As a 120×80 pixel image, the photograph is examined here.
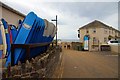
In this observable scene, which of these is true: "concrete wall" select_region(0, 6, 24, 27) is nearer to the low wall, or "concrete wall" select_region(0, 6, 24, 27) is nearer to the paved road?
the paved road

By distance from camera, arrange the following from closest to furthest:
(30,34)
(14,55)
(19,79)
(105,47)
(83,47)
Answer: (19,79) → (14,55) → (30,34) → (105,47) → (83,47)

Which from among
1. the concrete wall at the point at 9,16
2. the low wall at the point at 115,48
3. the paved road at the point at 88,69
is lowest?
the paved road at the point at 88,69

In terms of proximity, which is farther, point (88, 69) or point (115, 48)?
point (115, 48)

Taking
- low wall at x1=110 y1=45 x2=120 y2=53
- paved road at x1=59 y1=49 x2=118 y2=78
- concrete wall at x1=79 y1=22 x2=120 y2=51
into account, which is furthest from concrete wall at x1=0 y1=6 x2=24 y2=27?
concrete wall at x1=79 y1=22 x2=120 y2=51

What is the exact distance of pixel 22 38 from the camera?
759 centimetres

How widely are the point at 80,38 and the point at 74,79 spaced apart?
198ft

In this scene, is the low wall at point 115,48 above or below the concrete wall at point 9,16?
below

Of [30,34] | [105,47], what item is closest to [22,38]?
[30,34]

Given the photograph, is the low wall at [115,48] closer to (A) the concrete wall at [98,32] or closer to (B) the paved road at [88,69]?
(A) the concrete wall at [98,32]

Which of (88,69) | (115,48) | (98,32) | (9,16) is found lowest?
(88,69)

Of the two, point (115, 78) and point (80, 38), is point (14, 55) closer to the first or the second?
point (115, 78)

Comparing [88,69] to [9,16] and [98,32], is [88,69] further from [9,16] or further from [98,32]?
[98,32]

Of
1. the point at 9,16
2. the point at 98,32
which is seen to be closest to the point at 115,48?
the point at 98,32

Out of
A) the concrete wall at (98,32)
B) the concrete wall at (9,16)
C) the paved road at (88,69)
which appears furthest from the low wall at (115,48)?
the concrete wall at (9,16)
